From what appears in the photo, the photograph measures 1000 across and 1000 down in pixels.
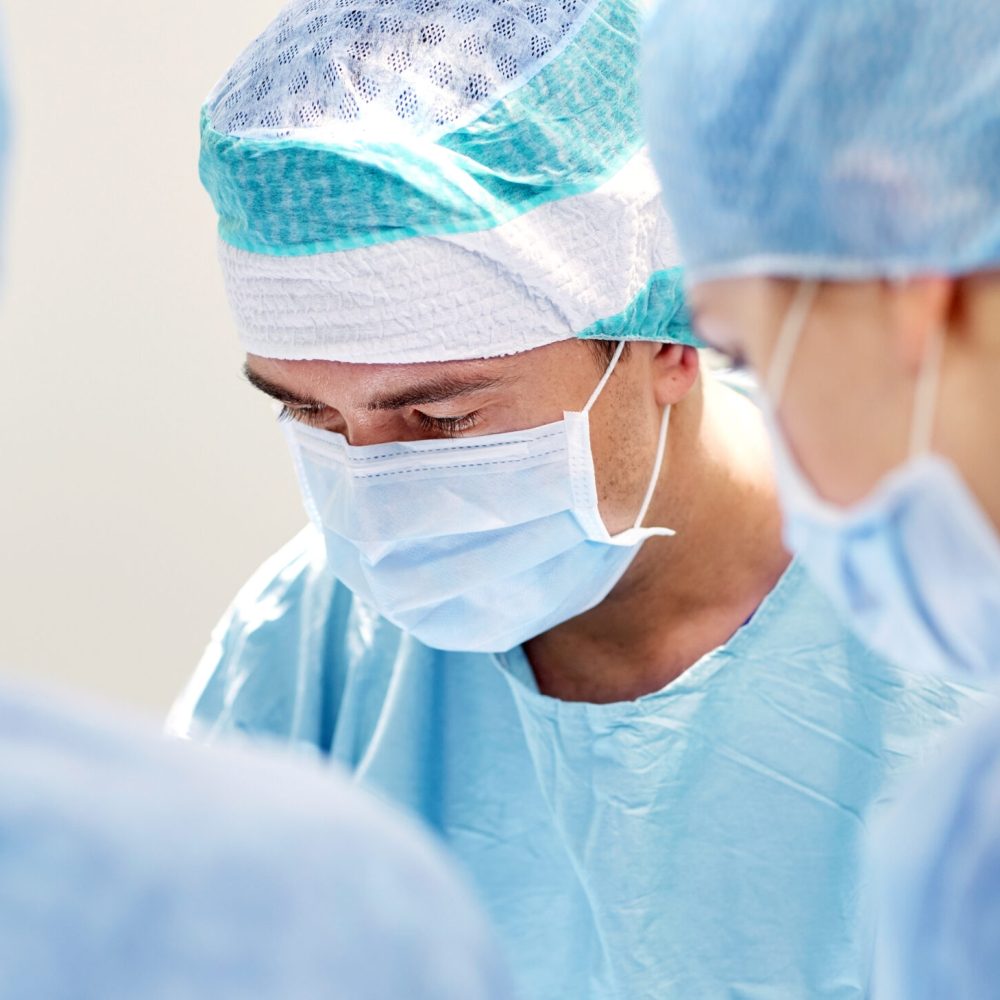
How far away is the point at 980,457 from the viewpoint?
2.64ft

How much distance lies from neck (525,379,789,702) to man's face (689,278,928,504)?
2.28 feet

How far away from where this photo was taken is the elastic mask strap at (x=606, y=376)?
4.86 ft

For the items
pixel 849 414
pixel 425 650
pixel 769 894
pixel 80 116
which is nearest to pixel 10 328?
pixel 80 116

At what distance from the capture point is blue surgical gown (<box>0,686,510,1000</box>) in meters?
0.57

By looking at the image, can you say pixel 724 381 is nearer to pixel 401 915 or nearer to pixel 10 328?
pixel 401 915

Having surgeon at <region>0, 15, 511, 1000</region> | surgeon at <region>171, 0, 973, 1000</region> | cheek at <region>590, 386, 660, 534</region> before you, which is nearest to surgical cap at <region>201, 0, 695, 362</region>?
surgeon at <region>171, 0, 973, 1000</region>

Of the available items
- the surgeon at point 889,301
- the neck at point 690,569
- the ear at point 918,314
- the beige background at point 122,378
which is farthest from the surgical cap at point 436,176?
the beige background at point 122,378

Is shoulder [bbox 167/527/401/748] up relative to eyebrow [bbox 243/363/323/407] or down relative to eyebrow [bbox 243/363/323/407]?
down

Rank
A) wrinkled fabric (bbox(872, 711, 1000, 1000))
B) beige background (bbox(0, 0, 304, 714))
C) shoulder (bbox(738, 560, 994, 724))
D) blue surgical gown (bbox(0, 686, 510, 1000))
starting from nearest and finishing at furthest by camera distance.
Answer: blue surgical gown (bbox(0, 686, 510, 1000))
wrinkled fabric (bbox(872, 711, 1000, 1000))
shoulder (bbox(738, 560, 994, 724))
beige background (bbox(0, 0, 304, 714))

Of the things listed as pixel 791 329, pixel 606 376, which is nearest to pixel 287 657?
pixel 606 376

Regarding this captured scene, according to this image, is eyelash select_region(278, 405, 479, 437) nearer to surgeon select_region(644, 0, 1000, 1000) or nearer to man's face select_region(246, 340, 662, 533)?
man's face select_region(246, 340, 662, 533)

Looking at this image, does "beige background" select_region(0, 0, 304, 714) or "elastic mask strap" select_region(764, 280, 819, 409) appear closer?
"elastic mask strap" select_region(764, 280, 819, 409)

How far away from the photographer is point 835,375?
84cm

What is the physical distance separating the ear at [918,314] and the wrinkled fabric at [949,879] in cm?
21
